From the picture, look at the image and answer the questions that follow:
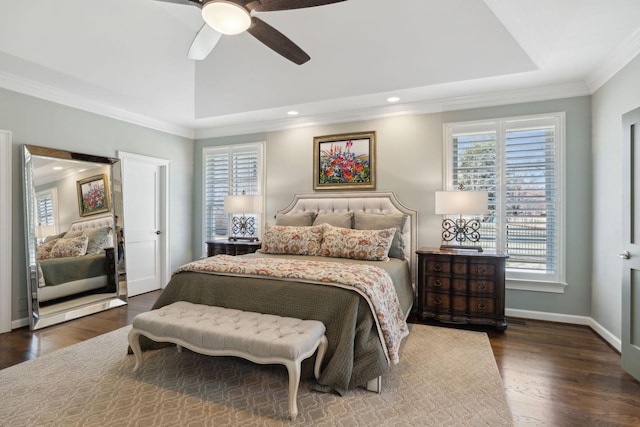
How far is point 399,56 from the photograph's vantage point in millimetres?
3328

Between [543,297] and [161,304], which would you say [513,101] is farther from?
[161,304]

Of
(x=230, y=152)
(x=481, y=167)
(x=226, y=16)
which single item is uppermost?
(x=226, y=16)

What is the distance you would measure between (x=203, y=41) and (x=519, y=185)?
352 centimetres

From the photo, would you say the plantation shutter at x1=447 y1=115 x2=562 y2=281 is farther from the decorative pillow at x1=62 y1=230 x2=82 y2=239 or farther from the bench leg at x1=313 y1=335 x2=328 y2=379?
the decorative pillow at x1=62 y1=230 x2=82 y2=239

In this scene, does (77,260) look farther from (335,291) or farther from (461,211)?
(461,211)

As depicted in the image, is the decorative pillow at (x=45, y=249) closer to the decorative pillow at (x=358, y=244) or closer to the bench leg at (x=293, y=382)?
the decorative pillow at (x=358, y=244)

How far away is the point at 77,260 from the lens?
390 cm

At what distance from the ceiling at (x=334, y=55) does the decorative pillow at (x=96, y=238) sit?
1.50 m

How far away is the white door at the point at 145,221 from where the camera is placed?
15.3 ft

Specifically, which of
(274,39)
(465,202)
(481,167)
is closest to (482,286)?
(465,202)

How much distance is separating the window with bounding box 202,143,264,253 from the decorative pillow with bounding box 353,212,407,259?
1.82 metres

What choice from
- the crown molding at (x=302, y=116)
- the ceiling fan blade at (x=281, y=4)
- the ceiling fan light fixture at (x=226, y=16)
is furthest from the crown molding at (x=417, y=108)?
the ceiling fan light fixture at (x=226, y=16)

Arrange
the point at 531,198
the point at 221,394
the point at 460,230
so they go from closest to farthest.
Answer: the point at 221,394 → the point at 531,198 → the point at 460,230

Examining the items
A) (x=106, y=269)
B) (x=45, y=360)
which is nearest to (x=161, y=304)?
(x=45, y=360)
